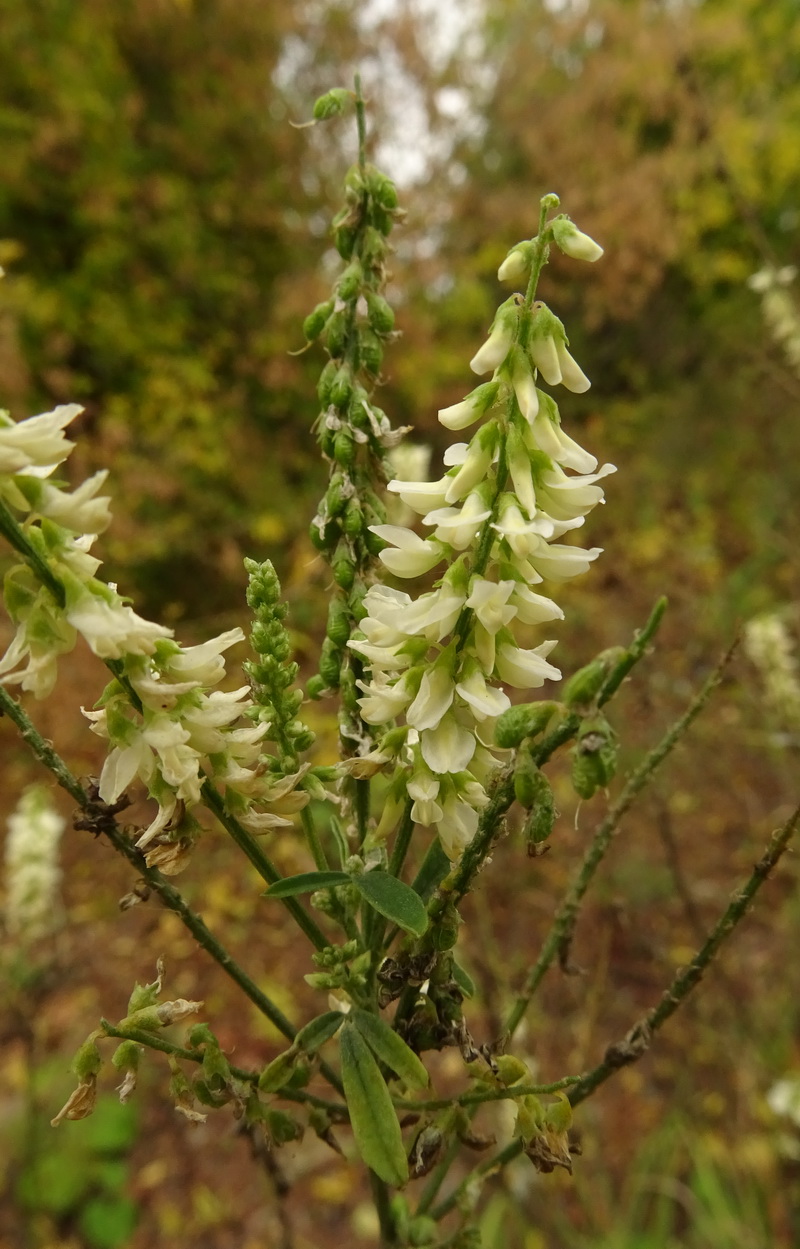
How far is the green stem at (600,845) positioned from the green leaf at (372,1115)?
22 cm

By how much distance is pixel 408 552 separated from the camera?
3.05 ft

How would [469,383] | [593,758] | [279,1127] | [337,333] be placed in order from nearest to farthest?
[593,758] → [279,1127] → [337,333] → [469,383]

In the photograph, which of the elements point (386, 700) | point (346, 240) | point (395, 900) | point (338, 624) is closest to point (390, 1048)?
point (395, 900)

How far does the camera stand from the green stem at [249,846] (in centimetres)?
90

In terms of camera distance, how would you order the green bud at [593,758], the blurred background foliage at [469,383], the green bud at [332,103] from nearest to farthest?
the green bud at [593,758] → the green bud at [332,103] → the blurred background foliage at [469,383]

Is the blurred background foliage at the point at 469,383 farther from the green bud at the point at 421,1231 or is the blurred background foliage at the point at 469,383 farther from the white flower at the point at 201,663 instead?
the white flower at the point at 201,663

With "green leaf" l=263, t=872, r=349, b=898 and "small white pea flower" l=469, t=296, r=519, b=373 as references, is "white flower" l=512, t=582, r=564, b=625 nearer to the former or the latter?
"small white pea flower" l=469, t=296, r=519, b=373

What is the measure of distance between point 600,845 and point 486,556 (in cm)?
51

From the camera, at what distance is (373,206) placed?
1091mm

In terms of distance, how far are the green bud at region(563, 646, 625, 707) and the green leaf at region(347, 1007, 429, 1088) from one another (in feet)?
1.47

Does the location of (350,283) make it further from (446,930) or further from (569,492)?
(446,930)

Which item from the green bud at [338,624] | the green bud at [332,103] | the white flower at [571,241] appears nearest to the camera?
the white flower at [571,241]

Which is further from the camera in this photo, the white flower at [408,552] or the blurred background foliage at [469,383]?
the blurred background foliage at [469,383]

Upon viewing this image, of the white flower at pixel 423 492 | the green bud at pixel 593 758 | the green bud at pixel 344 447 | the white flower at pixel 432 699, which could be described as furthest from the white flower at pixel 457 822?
the green bud at pixel 344 447
